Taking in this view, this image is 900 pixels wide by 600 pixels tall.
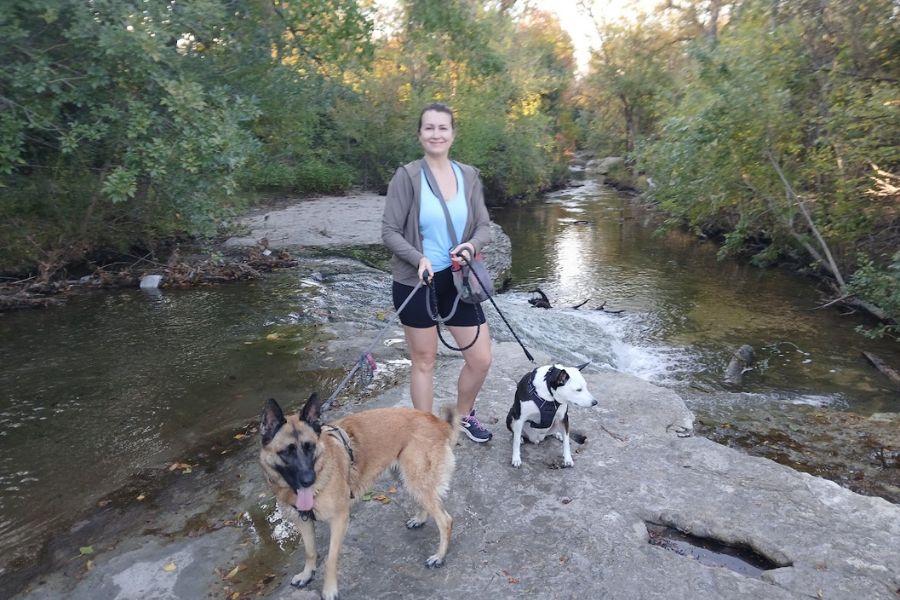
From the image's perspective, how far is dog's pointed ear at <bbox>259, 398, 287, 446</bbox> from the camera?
3.03 m

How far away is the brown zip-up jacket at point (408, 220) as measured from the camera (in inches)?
146

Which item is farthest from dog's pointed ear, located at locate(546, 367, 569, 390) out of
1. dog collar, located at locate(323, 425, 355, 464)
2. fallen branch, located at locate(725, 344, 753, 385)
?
fallen branch, located at locate(725, 344, 753, 385)

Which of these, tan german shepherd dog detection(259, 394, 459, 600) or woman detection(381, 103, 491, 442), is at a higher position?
woman detection(381, 103, 491, 442)

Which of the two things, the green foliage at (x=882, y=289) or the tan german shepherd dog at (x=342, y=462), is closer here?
the tan german shepherd dog at (x=342, y=462)

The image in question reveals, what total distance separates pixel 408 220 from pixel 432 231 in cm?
18

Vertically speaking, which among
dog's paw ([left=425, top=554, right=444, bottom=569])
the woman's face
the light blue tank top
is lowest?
dog's paw ([left=425, top=554, right=444, bottom=569])

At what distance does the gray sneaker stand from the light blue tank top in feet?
4.92

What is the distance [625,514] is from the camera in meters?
3.78

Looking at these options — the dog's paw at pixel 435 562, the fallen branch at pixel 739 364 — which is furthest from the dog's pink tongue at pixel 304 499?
the fallen branch at pixel 739 364

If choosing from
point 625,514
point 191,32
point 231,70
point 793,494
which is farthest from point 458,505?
point 231,70

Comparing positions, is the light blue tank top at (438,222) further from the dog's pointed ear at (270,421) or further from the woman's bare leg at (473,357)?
the dog's pointed ear at (270,421)

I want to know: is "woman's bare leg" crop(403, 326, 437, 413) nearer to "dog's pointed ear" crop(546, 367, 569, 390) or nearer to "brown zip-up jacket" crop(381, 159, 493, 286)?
"brown zip-up jacket" crop(381, 159, 493, 286)

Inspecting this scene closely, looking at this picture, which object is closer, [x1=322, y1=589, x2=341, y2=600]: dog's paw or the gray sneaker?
[x1=322, y1=589, x2=341, y2=600]: dog's paw

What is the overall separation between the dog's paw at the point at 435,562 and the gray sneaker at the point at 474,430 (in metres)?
1.40
